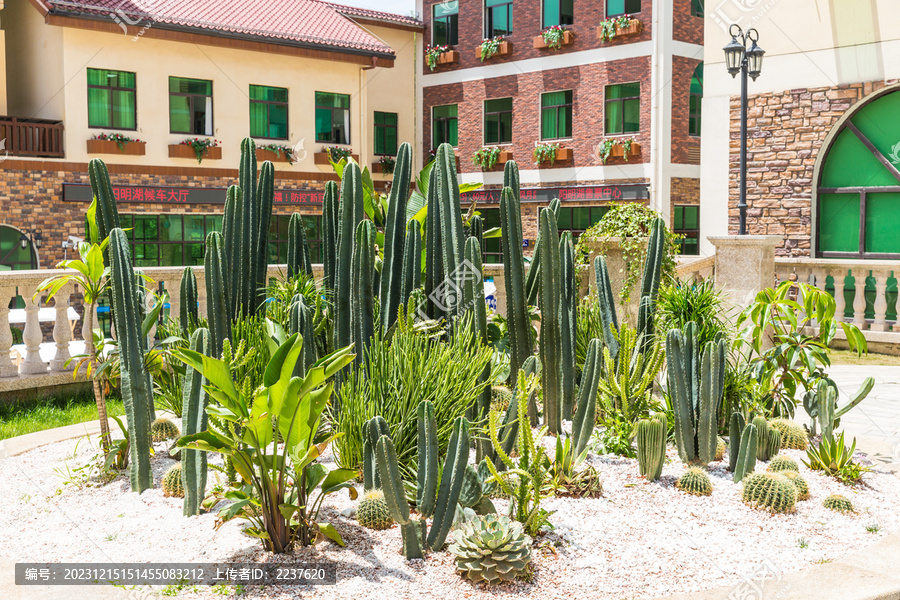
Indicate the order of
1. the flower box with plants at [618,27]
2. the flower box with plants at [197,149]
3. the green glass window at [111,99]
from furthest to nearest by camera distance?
the flower box with plants at [618,27]
the flower box with plants at [197,149]
the green glass window at [111,99]

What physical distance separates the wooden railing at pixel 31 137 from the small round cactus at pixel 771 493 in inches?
761

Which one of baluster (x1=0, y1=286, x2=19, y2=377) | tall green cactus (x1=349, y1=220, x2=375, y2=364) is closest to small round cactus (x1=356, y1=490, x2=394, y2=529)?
tall green cactus (x1=349, y1=220, x2=375, y2=364)

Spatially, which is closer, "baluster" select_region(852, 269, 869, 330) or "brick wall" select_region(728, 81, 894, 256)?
"baluster" select_region(852, 269, 869, 330)

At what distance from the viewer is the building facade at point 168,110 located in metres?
19.9

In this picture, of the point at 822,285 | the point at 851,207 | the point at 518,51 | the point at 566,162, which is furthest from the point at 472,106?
the point at 822,285

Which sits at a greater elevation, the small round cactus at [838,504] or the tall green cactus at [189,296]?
the tall green cactus at [189,296]

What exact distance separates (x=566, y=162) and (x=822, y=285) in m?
14.0

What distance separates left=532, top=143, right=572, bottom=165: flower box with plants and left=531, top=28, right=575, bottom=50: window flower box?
301cm

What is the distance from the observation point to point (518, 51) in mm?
26156

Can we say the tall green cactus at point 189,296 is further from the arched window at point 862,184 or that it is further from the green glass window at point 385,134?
the green glass window at point 385,134

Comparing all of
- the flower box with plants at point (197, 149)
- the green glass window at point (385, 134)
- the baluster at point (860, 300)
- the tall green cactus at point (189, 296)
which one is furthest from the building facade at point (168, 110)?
the baluster at point (860, 300)

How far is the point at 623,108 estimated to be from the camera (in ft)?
78.0

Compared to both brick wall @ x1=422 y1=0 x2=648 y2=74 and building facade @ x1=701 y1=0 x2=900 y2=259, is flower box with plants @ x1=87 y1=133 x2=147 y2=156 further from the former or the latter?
building facade @ x1=701 y1=0 x2=900 y2=259

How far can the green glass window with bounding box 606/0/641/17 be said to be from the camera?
23453 millimetres
